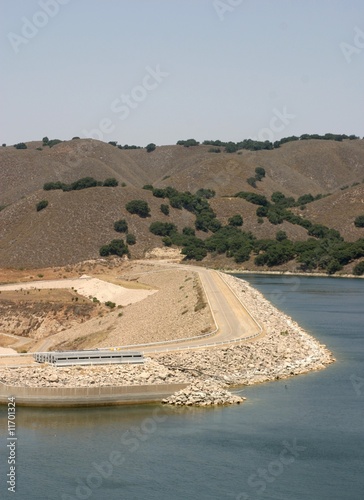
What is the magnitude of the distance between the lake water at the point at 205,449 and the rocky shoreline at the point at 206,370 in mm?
1330

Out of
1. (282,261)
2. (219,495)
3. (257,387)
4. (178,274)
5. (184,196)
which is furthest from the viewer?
(184,196)

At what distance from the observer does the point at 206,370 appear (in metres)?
55.6

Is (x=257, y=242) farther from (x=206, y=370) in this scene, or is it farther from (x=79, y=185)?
(x=206, y=370)

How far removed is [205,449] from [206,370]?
12.8 m

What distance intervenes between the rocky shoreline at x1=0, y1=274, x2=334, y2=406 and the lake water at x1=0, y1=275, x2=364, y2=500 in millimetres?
1330

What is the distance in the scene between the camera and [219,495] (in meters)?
37.4

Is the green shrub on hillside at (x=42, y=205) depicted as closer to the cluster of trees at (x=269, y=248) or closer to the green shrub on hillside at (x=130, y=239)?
the green shrub on hillside at (x=130, y=239)

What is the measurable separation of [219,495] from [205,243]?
5162 inches

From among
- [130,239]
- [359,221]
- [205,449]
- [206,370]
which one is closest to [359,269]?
[130,239]

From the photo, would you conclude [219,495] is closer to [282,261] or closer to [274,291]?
[274,291]

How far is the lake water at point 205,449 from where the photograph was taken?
38.2 meters

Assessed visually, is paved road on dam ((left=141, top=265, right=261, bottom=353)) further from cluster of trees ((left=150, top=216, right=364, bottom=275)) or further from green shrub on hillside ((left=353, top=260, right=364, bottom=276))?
cluster of trees ((left=150, top=216, right=364, bottom=275))

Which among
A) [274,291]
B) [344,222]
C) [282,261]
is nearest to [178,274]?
[274,291]

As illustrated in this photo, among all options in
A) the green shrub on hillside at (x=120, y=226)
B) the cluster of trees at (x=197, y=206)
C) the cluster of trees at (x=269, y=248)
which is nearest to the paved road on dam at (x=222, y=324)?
the cluster of trees at (x=269, y=248)
